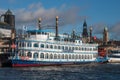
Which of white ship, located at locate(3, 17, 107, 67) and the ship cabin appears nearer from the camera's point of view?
white ship, located at locate(3, 17, 107, 67)

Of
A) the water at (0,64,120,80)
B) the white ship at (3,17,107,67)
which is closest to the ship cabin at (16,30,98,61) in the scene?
the white ship at (3,17,107,67)

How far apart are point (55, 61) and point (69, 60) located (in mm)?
8167

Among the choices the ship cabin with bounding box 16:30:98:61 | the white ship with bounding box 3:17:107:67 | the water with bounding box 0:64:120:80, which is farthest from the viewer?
the ship cabin with bounding box 16:30:98:61

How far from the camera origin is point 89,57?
445ft

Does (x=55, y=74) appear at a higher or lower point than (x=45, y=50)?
lower

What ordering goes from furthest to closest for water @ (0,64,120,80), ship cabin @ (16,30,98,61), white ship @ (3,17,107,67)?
1. ship cabin @ (16,30,98,61)
2. white ship @ (3,17,107,67)
3. water @ (0,64,120,80)

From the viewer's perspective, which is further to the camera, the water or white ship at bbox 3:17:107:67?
white ship at bbox 3:17:107:67

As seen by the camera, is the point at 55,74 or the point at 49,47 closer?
the point at 55,74

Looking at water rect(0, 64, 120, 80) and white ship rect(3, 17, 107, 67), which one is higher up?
white ship rect(3, 17, 107, 67)

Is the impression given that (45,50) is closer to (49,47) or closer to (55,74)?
(49,47)

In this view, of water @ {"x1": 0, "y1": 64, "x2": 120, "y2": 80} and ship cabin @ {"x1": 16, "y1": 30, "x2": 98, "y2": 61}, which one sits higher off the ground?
ship cabin @ {"x1": 16, "y1": 30, "x2": 98, "y2": 61}

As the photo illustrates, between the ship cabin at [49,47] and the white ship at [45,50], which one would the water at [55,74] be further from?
the ship cabin at [49,47]

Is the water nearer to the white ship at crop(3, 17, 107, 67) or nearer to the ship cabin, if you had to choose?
the white ship at crop(3, 17, 107, 67)

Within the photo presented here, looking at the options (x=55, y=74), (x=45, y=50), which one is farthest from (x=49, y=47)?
(x=55, y=74)
